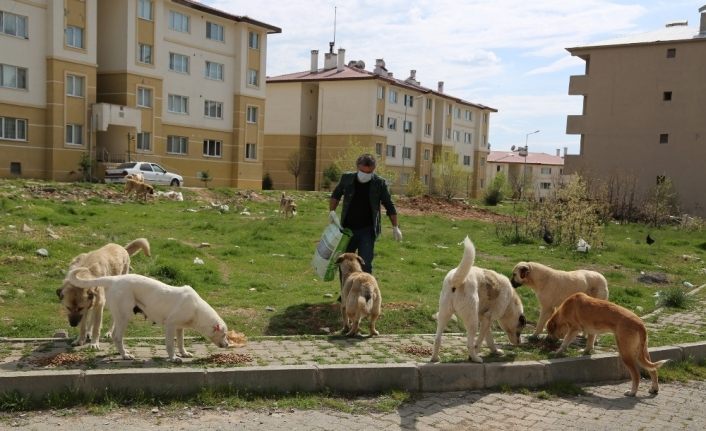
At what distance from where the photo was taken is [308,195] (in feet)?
116

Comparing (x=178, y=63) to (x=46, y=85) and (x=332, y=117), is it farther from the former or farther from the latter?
(x=332, y=117)

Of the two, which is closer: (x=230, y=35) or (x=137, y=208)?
(x=137, y=208)

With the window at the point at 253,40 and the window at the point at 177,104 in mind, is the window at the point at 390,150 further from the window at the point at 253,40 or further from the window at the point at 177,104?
the window at the point at 177,104

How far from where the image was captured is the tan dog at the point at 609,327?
696 centimetres

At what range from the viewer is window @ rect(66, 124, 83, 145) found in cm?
3747

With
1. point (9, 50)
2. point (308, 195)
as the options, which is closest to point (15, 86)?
point (9, 50)

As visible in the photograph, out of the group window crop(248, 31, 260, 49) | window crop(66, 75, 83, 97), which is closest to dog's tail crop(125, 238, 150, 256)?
window crop(66, 75, 83, 97)

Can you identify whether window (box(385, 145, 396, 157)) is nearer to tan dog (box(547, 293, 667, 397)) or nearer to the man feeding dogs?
the man feeding dogs

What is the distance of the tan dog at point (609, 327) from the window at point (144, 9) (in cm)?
3976

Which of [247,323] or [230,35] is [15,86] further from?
[247,323]

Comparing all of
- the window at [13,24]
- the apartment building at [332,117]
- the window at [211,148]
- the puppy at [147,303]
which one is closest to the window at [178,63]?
the window at [211,148]

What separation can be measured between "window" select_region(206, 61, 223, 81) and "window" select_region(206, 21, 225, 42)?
1859 millimetres

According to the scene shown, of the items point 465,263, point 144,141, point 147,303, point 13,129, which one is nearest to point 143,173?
point 144,141

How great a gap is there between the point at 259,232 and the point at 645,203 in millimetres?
22970
